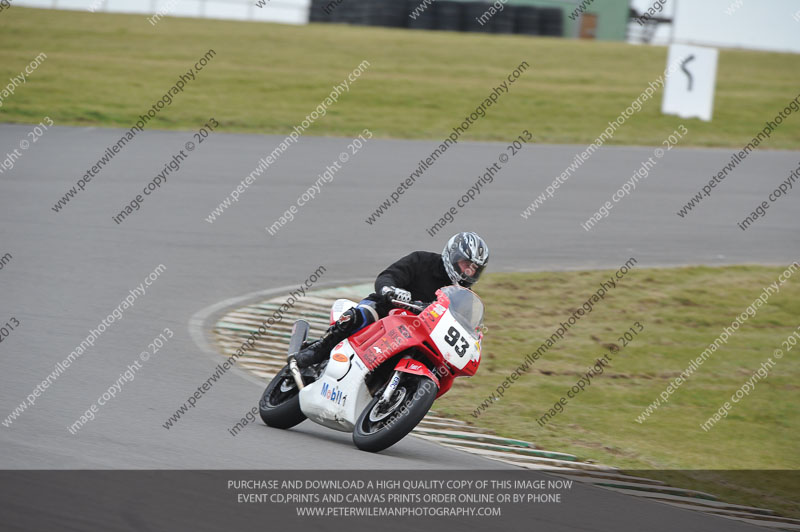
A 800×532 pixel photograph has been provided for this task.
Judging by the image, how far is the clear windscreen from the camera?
23.8ft

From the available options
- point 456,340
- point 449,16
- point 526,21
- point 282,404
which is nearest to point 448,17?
point 449,16

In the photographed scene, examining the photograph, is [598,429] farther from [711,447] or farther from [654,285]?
[654,285]

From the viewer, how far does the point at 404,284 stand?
780 centimetres

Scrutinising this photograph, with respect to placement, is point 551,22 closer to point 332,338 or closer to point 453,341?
point 332,338

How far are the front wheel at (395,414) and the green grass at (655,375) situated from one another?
1893 mm

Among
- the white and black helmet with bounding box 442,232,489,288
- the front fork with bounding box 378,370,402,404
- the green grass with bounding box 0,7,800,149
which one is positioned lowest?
the green grass with bounding box 0,7,800,149

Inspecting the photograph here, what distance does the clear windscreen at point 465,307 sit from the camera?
7.25 m

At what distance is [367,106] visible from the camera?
2870cm

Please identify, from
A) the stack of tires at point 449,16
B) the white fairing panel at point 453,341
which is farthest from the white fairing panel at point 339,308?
the stack of tires at point 449,16

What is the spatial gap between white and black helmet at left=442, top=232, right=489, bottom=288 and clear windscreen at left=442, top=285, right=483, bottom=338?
171mm

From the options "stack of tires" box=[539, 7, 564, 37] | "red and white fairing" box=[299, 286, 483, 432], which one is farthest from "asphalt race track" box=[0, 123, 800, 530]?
"stack of tires" box=[539, 7, 564, 37]

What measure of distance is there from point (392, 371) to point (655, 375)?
15.5 ft

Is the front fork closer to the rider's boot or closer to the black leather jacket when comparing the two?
the rider's boot
